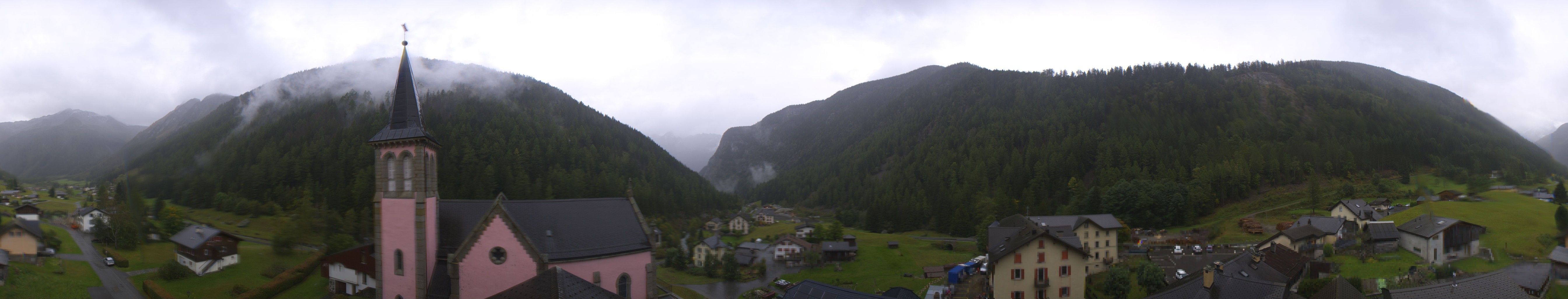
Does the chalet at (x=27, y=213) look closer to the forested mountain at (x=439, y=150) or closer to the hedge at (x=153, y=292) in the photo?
the forested mountain at (x=439, y=150)

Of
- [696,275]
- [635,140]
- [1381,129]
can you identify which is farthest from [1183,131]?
[635,140]

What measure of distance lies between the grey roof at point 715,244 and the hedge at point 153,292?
40.7m

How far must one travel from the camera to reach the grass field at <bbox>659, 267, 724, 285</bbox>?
52.5 metres

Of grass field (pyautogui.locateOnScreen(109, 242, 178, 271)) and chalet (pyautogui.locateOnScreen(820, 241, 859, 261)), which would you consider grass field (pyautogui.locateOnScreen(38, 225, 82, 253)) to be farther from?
chalet (pyautogui.locateOnScreen(820, 241, 859, 261))

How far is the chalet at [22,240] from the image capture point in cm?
1039

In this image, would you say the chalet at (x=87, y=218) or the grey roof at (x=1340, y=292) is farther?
the grey roof at (x=1340, y=292)

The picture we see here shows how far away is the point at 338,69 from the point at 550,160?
44.8 metres

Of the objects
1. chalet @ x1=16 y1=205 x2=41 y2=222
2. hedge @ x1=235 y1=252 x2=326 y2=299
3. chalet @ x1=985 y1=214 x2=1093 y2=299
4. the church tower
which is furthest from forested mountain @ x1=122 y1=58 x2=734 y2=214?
chalet @ x1=985 y1=214 x2=1093 y2=299

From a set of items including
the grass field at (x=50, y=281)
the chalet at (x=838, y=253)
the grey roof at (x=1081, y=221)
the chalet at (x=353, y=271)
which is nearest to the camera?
the grass field at (x=50, y=281)

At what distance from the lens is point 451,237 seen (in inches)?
958

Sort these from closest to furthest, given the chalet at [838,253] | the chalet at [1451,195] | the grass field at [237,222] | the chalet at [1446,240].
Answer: the chalet at [1446,240], the grass field at [237,222], the chalet at [1451,195], the chalet at [838,253]

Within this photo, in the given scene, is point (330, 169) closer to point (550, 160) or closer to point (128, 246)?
point (550, 160)

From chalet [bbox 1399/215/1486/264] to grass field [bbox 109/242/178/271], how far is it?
64.4 m

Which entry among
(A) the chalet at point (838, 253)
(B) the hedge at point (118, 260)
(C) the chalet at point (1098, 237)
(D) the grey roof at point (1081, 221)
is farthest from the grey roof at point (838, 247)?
(B) the hedge at point (118, 260)
